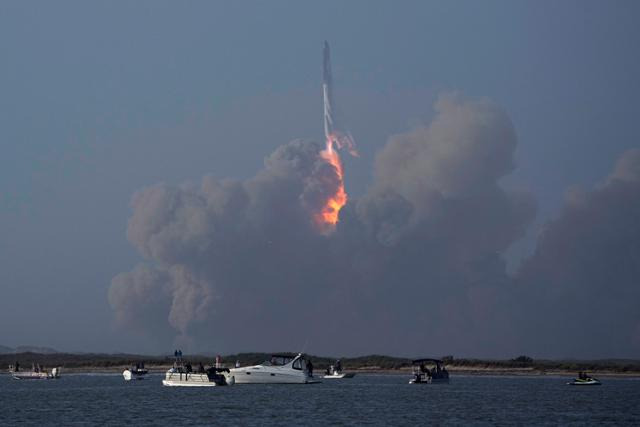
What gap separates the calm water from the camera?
8409cm

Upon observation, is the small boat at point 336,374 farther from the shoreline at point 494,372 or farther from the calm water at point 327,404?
the shoreline at point 494,372

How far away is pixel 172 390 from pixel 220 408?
31466 mm

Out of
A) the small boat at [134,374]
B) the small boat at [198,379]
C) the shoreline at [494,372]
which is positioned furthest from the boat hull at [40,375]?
the small boat at [198,379]

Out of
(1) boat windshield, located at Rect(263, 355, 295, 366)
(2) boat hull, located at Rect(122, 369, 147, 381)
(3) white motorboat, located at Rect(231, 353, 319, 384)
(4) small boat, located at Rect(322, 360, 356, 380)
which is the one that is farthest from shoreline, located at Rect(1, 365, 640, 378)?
(3) white motorboat, located at Rect(231, 353, 319, 384)

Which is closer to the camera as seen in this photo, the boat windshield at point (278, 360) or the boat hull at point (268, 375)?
the boat hull at point (268, 375)

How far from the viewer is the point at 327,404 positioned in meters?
99.2

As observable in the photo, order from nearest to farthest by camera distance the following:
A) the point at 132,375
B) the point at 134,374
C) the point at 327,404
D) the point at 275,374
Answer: the point at 327,404 → the point at 275,374 → the point at 132,375 → the point at 134,374

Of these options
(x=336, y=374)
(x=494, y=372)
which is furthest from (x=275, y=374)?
(x=494, y=372)

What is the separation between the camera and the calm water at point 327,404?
8409 cm

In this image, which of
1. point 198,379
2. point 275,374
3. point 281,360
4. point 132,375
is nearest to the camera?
point 198,379

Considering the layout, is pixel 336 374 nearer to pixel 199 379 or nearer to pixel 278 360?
pixel 278 360

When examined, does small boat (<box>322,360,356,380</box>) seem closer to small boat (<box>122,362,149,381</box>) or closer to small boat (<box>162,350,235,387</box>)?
small boat (<box>122,362,149,381</box>)

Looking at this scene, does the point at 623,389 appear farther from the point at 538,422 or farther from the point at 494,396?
the point at 538,422

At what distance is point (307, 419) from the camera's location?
83.9 meters
